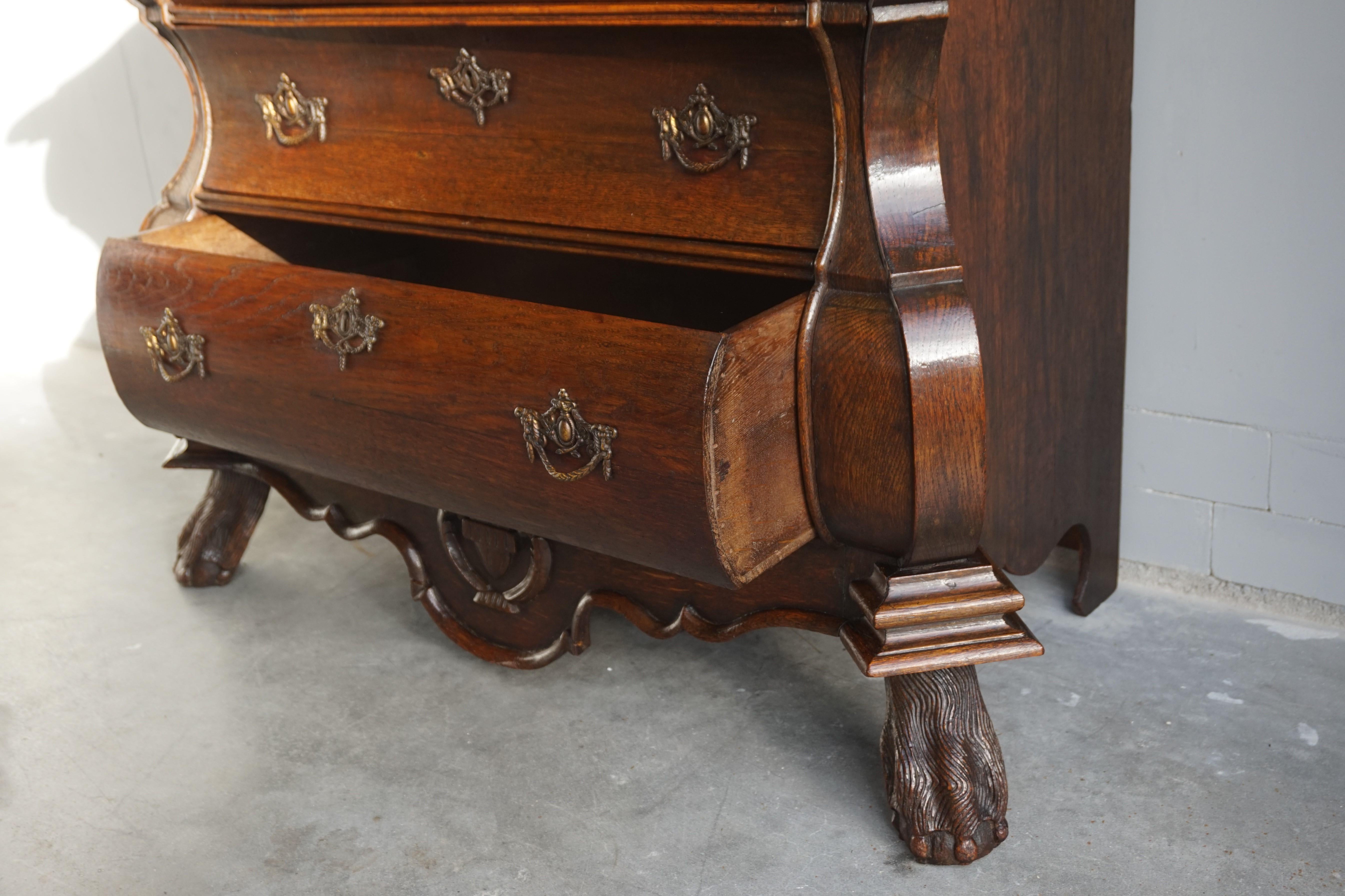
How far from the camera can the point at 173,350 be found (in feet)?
5.28

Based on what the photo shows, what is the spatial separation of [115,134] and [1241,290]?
2.62 m

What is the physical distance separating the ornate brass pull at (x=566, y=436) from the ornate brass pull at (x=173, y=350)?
0.55 meters

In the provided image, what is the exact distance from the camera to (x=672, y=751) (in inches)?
60.8

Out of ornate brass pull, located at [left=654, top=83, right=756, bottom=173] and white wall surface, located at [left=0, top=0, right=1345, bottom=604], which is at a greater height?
ornate brass pull, located at [left=654, top=83, right=756, bottom=173]

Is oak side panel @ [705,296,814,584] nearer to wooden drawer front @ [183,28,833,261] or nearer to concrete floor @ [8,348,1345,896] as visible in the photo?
wooden drawer front @ [183,28,833,261]

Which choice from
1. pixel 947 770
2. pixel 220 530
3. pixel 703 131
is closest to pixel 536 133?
pixel 703 131

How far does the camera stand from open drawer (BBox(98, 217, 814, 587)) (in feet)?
3.84

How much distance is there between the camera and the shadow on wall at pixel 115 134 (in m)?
2.88

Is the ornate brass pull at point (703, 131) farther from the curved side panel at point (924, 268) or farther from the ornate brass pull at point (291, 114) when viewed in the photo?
the ornate brass pull at point (291, 114)

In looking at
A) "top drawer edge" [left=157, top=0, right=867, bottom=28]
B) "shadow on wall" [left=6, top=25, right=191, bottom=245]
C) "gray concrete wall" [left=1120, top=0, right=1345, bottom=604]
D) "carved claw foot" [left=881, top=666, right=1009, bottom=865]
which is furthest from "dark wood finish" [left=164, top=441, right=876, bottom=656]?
"shadow on wall" [left=6, top=25, right=191, bottom=245]

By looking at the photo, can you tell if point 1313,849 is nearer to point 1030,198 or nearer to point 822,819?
point 822,819

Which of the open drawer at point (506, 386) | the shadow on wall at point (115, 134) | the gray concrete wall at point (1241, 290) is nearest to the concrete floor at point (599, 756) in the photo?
the gray concrete wall at point (1241, 290)

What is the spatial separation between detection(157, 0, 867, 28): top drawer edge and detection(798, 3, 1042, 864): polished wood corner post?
36 mm

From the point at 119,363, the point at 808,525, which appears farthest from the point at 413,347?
the point at 119,363
